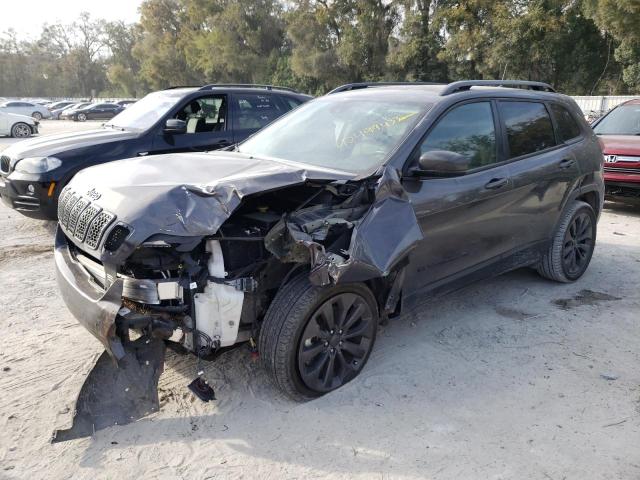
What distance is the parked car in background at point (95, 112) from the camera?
36.2m

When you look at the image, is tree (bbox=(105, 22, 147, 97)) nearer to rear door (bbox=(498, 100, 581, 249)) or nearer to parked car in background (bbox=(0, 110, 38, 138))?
parked car in background (bbox=(0, 110, 38, 138))

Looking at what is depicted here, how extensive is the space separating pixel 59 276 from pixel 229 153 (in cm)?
152

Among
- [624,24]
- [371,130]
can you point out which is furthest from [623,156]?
[624,24]

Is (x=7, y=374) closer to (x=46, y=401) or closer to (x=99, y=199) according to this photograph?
(x=46, y=401)

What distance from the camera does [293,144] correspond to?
3854 millimetres

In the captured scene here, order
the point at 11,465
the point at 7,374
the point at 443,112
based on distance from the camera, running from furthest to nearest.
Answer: the point at 443,112 → the point at 7,374 → the point at 11,465

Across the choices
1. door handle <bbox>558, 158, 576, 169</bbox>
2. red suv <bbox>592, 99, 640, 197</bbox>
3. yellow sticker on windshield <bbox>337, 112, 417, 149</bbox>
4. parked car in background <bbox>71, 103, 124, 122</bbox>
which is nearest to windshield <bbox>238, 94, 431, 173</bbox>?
yellow sticker on windshield <bbox>337, 112, 417, 149</bbox>

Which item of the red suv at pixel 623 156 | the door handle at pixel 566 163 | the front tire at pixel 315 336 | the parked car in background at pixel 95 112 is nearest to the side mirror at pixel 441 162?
the front tire at pixel 315 336

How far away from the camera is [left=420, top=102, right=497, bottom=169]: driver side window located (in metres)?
3.49

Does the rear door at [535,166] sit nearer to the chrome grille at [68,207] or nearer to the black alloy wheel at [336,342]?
the black alloy wheel at [336,342]

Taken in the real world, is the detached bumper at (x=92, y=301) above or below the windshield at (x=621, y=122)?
below

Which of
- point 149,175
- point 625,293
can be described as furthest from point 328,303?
point 625,293

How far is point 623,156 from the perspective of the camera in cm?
766

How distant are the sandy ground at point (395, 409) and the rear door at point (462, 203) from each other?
1.95 feet
